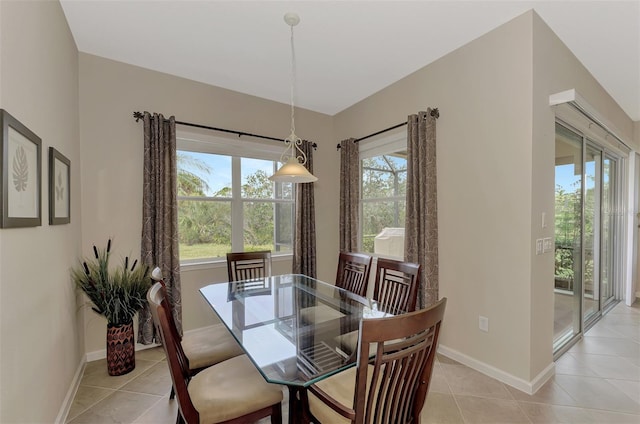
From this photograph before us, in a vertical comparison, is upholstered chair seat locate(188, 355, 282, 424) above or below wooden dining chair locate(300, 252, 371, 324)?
below

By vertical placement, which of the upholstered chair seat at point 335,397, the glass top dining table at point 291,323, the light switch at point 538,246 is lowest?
the upholstered chair seat at point 335,397

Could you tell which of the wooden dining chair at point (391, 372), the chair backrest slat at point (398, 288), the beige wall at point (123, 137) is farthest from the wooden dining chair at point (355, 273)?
the beige wall at point (123, 137)

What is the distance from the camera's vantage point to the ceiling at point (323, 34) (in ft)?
6.70

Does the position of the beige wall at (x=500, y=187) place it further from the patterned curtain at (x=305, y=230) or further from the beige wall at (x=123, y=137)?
the beige wall at (x=123, y=137)

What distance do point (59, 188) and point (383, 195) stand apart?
10.3 feet

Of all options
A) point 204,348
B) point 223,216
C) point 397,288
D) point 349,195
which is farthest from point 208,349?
point 349,195

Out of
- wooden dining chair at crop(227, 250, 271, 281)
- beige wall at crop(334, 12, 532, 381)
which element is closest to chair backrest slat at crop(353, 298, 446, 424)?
beige wall at crop(334, 12, 532, 381)

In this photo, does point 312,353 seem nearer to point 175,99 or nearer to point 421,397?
point 421,397

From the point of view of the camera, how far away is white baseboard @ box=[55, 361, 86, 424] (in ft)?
5.91

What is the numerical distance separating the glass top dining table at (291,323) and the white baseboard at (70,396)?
1.09 meters

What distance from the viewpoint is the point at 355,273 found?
102 inches

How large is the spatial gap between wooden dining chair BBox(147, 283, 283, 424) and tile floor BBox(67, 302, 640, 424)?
2.17ft

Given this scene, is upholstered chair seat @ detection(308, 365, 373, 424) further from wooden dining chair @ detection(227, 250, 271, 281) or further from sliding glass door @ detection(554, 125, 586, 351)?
sliding glass door @ detection(554, 125, 586, 351)

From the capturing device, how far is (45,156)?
5.45 feet
